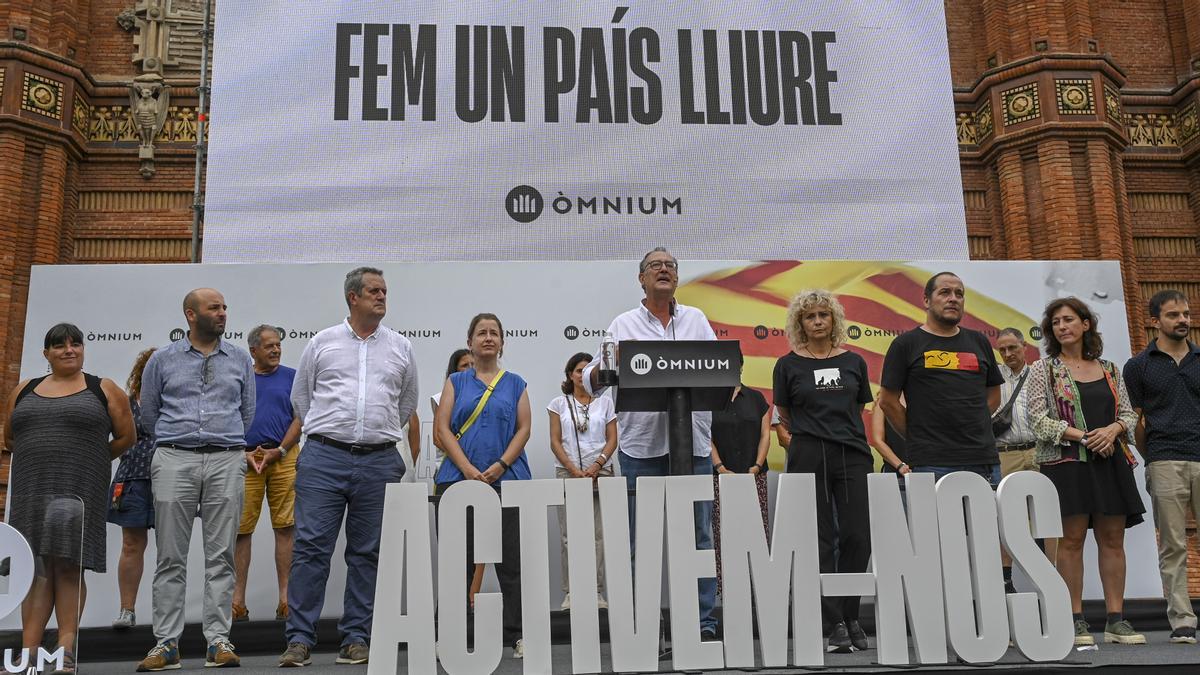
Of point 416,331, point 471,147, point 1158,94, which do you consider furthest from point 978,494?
point 1158,94

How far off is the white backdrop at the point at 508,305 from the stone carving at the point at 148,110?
11.0 feet

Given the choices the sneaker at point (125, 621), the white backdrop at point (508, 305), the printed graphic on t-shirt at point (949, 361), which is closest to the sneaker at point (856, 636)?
the printed graphic on t-shirt at point (949, 361)

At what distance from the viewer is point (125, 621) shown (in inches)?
195

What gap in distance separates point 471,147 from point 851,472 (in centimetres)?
418

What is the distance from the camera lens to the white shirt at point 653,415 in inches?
153

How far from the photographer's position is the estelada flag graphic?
6.10m

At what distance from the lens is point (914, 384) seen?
13.4ft

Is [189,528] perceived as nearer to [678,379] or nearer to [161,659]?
[161,659]

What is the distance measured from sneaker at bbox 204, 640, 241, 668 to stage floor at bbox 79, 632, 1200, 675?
6 centimetres

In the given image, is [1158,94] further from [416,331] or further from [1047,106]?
[416,331]

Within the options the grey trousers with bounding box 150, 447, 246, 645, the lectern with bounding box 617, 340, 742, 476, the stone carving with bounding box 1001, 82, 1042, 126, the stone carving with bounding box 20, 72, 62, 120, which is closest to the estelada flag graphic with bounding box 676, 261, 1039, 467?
the lectern with bounding box 617, 340, 742, 476

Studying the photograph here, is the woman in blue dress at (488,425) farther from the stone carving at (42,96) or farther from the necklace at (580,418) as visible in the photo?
the stone carving at (42,96)

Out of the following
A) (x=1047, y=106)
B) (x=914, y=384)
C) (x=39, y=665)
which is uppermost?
(x=1047, y=106)

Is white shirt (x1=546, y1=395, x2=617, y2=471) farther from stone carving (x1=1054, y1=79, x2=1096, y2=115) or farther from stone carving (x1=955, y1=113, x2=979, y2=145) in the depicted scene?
stone carving (x1=1054, y1=79, x2=1096, y2=115)
